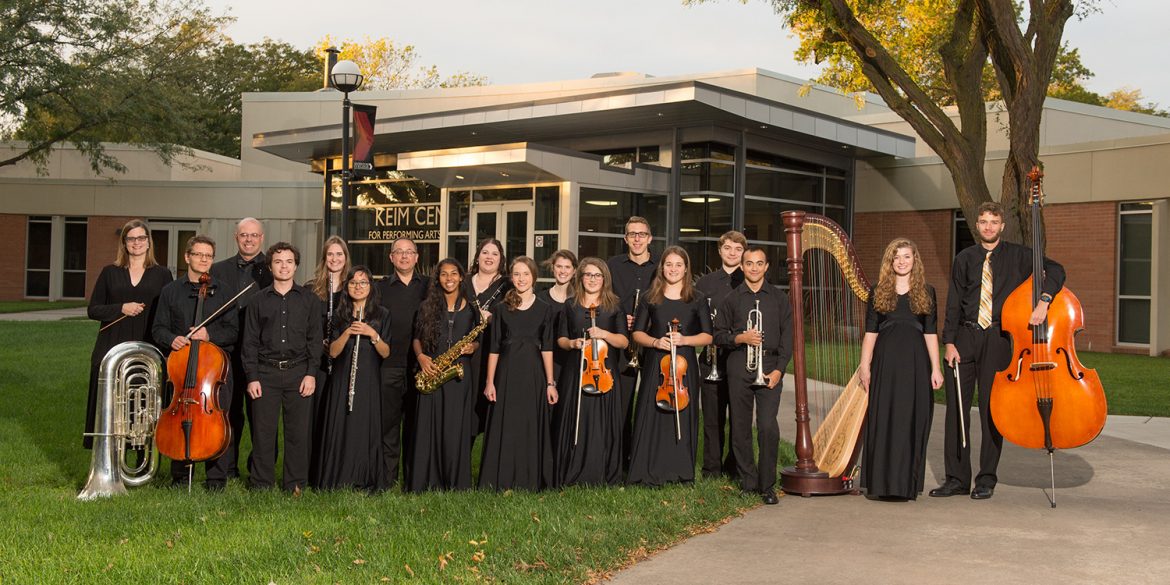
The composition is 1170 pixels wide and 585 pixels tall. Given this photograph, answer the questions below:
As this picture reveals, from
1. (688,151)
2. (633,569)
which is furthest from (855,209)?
(633,569)

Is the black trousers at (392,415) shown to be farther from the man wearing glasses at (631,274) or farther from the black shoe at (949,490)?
the black shoe at (949,490)

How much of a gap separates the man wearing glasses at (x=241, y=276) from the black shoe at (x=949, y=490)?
195 inches

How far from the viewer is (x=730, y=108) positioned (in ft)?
67.1

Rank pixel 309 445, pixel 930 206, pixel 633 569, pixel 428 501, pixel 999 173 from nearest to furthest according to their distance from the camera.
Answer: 1. pixel 633 569
2. pixel 428 501
3. pixel 309 445
4. pixel 999 173
5. pixel 930 206

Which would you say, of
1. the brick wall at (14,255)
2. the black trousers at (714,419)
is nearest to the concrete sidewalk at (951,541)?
the black trousers at (714,419)

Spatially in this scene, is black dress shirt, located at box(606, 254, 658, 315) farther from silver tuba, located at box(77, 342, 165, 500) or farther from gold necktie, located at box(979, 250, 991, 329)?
silver tuba, located at box(77, 342, 165, 500)

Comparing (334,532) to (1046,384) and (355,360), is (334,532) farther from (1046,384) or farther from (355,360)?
(1046,384)

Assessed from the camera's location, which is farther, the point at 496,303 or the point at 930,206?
the point at 930,206

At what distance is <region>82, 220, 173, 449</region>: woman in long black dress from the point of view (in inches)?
305

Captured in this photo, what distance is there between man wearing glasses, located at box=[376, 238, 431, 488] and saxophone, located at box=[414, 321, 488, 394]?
0.34 m

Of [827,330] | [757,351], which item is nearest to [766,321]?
[757,351]

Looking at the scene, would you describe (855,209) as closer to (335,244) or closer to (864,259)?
(864,259)

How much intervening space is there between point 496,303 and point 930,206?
19694 mm

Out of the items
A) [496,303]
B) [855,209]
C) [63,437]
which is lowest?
[63,437]
